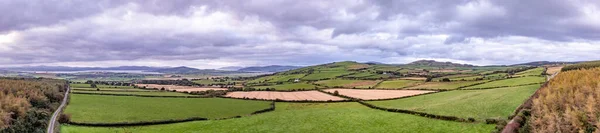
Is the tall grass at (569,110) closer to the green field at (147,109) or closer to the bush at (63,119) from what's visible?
the green field at (147,109)

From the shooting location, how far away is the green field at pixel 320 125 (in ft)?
145

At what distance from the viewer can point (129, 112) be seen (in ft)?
226

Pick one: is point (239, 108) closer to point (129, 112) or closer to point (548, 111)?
point (129, 112)

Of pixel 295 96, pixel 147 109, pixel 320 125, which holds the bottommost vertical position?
pixel 320 125

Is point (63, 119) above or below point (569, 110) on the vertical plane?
below

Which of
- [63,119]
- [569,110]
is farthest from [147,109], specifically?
[569,110]

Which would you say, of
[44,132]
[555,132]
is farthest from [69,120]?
[555,132]

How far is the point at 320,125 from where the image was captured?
2007 inches

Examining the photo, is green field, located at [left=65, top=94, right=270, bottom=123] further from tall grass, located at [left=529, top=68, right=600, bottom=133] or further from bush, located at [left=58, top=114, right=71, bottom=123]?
tall grass, located at [left=529, top=68, right=600, bottom=133]

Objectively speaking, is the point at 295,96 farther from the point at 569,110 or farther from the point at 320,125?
the point at 569,110

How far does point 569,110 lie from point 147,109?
67.3 meters

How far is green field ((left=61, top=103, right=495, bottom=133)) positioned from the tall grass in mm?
9910

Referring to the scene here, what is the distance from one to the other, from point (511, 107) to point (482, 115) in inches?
186

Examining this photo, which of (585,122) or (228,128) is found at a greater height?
(585,122)
